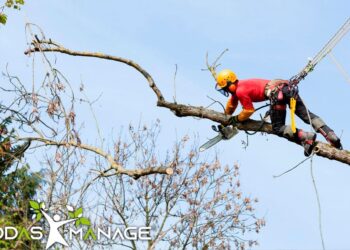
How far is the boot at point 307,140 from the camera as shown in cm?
768

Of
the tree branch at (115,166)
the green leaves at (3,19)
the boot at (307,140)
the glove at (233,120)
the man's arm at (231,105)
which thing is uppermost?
the green leaves at (3,19)

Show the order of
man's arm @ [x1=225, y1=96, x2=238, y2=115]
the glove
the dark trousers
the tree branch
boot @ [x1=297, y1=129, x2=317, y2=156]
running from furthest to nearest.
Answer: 1. man's arm @ [x1=225, y1=96, x2=238, y2=115]
2. the glove
3. the dark trousers
4. boot @ [x1=297, y1=129, x2=317, y2=156]
5. the tree branch

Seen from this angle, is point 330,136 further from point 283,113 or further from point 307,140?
point 283,113

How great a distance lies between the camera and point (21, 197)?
40.1 feet

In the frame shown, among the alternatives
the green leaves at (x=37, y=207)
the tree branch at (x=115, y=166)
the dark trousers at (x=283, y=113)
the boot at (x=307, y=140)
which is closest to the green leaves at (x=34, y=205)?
the green leaves at (x=37, y=207)

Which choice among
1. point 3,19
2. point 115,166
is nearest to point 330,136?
point 115,166

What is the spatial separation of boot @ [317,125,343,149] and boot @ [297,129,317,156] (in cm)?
14

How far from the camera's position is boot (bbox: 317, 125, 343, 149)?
773cm

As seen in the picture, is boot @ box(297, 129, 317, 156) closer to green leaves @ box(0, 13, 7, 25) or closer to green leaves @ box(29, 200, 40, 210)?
green leaves @ box(29, 200, 40, 210)

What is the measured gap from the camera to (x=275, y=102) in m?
7.92

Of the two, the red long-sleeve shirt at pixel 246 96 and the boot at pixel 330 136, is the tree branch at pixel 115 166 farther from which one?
the boot at pixel 330 136

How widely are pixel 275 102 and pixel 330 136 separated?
80cm

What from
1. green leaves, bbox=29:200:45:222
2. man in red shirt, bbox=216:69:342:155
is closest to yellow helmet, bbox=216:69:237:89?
man in red shirt, bbox=216:69:342:155

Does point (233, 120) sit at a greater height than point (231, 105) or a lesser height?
lesser
